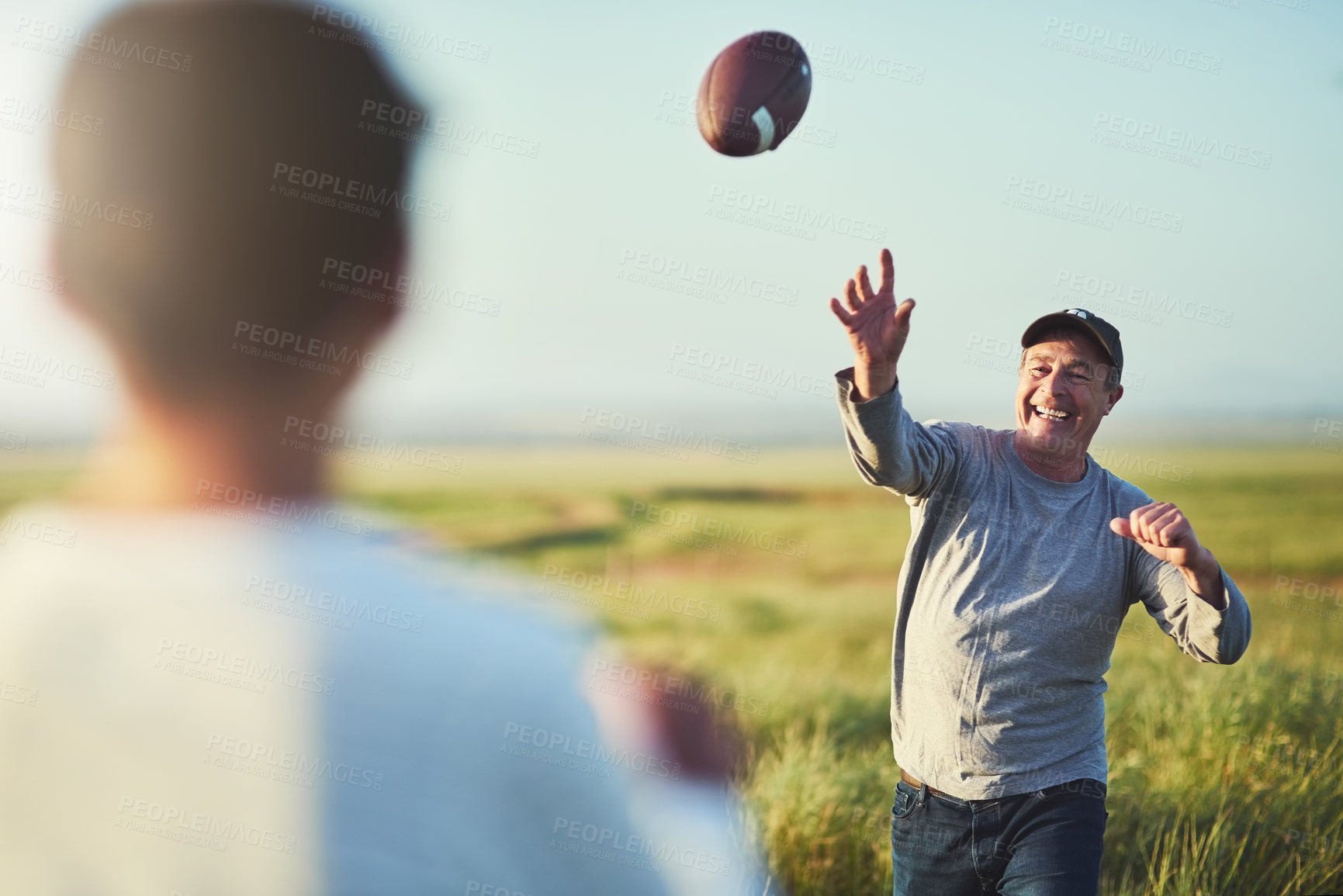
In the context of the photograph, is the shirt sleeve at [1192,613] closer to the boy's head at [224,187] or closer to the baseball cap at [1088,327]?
the baseball cap at [1088,327]

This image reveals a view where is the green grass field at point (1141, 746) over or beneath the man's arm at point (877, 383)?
beneath

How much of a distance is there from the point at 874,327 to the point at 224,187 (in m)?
1.38

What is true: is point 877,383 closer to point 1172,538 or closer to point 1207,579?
point 1172,538

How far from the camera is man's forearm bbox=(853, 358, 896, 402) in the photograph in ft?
7.47

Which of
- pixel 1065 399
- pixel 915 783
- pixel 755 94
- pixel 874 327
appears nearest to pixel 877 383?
Result: pixel 874 327

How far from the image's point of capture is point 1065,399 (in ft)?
8.46

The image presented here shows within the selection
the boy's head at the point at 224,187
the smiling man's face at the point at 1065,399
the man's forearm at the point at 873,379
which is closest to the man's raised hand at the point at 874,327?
the man's forearm at the point at 873,379

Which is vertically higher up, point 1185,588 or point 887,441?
point 887,441

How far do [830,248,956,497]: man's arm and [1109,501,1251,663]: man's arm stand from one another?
48cm

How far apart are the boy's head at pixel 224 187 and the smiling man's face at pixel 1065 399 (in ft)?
5.14

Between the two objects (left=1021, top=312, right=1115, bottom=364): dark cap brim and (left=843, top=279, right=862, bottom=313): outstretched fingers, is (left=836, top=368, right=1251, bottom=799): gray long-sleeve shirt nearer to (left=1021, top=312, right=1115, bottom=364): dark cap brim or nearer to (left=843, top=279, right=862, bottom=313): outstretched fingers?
(left=843, top=279, right=862, bottom=313): outstretched fingers

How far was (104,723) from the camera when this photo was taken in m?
1.79

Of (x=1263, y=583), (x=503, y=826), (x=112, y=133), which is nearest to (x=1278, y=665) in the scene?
(x=503, y=826)

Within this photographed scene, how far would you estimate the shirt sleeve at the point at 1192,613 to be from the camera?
2338 mm
